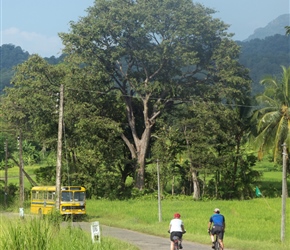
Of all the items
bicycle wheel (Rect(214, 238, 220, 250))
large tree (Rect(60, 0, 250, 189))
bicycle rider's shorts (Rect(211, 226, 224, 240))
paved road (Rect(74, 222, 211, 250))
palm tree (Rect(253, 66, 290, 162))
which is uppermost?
large tree (Rect(60, 0, 250, 189))

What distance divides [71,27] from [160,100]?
1002cm

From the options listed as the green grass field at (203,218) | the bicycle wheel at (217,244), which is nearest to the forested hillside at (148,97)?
the green grass field at (203,218)

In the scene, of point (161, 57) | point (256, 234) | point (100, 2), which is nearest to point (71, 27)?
point (100, 2)

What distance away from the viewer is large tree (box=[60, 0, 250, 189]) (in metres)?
51.0

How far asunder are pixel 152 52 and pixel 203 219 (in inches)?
797

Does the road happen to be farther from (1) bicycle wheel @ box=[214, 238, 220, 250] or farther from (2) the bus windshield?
(2) the bus windshield

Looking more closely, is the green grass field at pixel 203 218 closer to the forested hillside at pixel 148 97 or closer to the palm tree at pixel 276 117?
the forested hillside at pixel 148 97

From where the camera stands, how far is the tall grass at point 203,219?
2552cm

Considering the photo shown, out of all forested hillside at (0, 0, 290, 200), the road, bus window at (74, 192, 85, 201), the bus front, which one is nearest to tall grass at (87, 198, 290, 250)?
the road

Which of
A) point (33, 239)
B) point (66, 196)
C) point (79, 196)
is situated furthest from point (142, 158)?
point (33, 239)

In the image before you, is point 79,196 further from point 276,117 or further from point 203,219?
point 276,117

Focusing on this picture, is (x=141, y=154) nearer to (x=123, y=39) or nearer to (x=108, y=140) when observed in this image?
(x=108, y=140)

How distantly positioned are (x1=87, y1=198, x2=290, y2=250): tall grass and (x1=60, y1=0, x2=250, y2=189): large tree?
30.5 ft

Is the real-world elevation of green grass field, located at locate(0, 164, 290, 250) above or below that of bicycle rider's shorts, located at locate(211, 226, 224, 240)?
below
